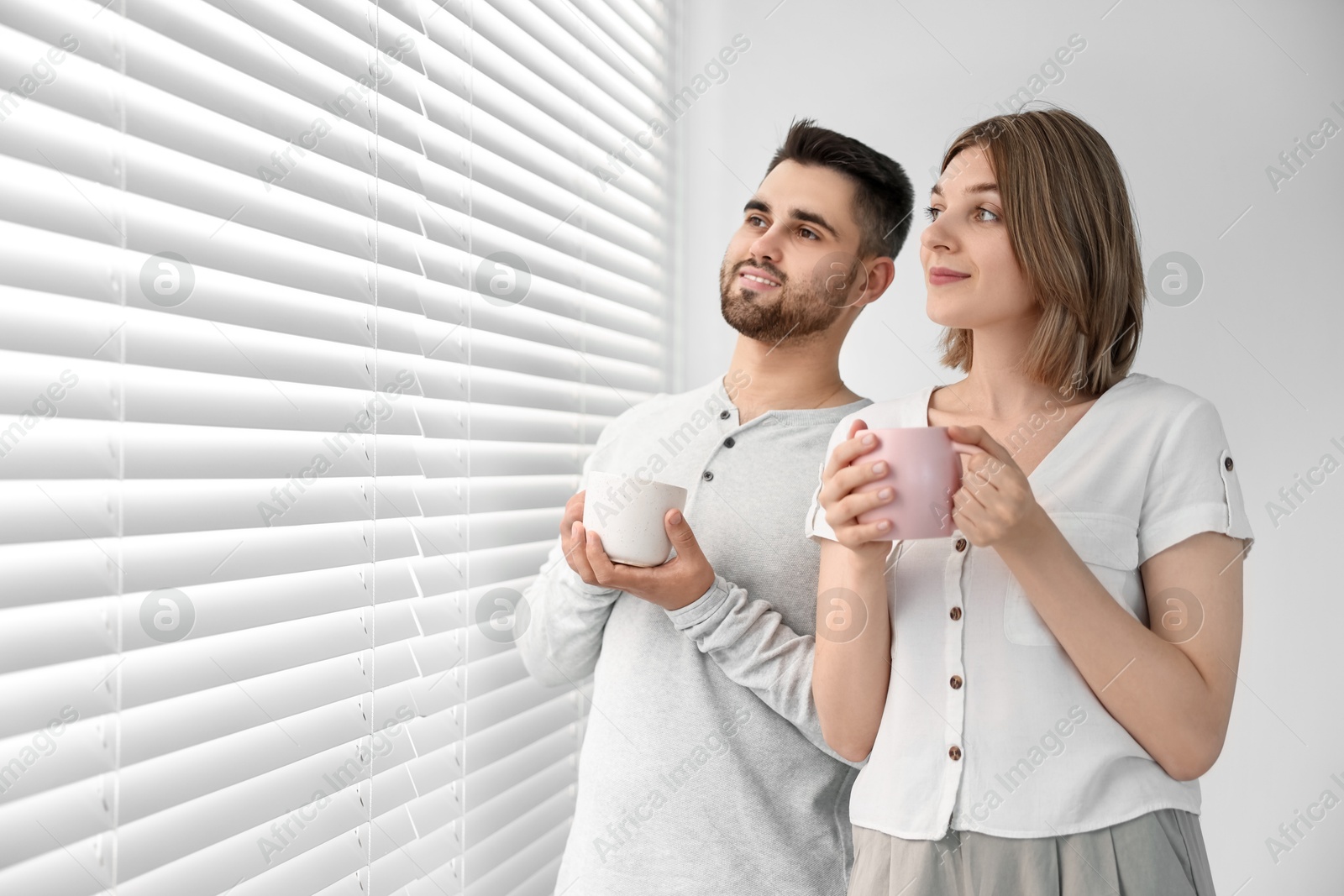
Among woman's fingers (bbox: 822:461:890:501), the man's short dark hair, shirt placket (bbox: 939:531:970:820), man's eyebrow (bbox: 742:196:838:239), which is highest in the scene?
the man's short dark hair

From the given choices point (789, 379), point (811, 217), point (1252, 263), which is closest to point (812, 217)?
point (811, 217)

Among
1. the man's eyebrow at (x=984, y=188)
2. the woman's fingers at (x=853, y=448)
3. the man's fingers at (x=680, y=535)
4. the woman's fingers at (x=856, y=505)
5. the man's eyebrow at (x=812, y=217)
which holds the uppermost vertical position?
the man's eyebrow at (x=812, y=217)

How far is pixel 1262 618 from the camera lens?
54.2 inches

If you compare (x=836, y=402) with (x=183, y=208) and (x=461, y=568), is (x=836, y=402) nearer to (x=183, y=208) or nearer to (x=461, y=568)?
(x=461, y=568)

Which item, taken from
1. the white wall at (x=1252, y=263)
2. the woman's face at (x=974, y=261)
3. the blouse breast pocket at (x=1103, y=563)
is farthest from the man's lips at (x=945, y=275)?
the white wall at (x=1252, y=263)

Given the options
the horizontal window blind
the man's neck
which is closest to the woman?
the man's neck

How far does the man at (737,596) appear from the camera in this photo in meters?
1.02

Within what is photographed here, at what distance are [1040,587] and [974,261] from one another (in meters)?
0.34

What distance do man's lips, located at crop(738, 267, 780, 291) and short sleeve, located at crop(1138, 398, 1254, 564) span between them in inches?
21.0

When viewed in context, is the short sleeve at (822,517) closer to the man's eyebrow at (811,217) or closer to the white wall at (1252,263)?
the man's eyebrow at (811,217)

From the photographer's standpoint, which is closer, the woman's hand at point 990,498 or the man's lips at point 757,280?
the woman's hand at point 990,498

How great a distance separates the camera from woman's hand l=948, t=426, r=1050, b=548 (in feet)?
2.48

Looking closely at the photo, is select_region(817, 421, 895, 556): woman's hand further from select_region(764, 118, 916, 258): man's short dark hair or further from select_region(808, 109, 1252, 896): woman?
select_region(764, 118, 916, 258): man's short dark hair

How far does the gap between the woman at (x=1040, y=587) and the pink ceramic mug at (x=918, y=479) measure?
0.04ft
